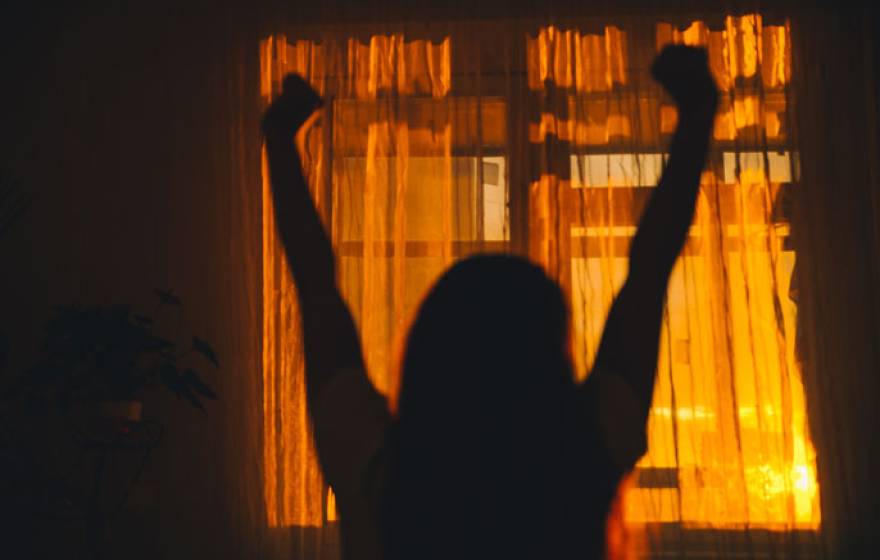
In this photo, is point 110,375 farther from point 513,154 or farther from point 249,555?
point 513,154

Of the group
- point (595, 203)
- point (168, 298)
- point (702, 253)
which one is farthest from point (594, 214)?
point (168, 298)

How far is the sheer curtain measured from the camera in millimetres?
3006

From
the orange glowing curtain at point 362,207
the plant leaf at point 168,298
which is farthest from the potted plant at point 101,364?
the orange glowing curtain at point 362,207

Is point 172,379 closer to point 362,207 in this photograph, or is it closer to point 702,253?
point 362,207

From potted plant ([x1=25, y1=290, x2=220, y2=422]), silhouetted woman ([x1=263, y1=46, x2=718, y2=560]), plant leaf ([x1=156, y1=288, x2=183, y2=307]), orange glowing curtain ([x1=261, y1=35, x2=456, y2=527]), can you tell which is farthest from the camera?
orange glowing curtain ([x1=261, y1=35, x2=456, y2=527])

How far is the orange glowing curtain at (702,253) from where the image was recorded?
2998mm

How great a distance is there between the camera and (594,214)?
3154 mm

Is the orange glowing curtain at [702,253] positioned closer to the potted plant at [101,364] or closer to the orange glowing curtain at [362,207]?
the orange glowing curtain at [362,207]

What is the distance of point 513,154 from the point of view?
3.25 meters

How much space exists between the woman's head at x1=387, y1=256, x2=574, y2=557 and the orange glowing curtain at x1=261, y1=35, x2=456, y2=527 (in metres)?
2.49

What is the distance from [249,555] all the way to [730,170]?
2358 mm

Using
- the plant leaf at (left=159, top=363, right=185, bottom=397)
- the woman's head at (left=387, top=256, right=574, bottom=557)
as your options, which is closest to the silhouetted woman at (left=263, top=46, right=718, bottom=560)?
the woman's head at (left=387, top=256, right=574, bottom=557)

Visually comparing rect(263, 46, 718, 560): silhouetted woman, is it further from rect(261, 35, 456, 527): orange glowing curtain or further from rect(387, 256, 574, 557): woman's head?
rect(261, 35, 456, 527): orange glowing curtain

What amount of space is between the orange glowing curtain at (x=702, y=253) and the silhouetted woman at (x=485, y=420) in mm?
2466
